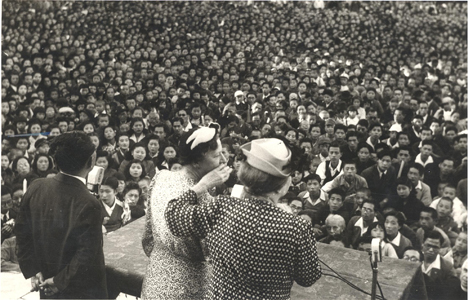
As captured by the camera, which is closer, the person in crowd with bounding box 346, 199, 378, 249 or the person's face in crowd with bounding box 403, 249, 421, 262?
the person's face in crowd with bounding box 403, 249, 421, 262

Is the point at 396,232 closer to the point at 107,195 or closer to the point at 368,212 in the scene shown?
the point at 368,212

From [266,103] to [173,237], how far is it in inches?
98.3

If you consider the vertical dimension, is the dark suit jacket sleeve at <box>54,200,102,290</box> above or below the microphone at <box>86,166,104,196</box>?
above

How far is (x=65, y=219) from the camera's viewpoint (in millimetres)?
1552

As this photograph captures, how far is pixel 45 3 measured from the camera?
2926 mm

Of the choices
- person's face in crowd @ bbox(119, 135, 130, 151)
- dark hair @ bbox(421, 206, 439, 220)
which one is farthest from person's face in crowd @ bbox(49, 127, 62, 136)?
dark hair @ bbox(421, 206, 439, 220)

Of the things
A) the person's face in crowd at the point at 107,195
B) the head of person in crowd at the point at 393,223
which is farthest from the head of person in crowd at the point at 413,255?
the person's face in crowd at the point at 107,195

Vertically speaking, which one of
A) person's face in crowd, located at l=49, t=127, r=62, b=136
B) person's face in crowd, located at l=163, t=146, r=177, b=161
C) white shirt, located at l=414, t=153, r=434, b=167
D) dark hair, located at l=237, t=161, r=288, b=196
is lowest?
white shirt, located at l=414, t=153, r=434, b=167

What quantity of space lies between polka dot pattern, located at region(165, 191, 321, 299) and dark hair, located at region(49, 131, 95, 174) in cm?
58

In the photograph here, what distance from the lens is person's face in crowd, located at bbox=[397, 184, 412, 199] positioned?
2.86 m

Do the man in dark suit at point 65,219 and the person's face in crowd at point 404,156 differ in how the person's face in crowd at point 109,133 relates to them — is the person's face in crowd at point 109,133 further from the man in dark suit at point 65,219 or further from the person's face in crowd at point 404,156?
the person's face in crowd at point 404,156

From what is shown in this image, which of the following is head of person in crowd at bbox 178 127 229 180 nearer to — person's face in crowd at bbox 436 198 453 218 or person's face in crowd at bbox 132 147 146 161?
person's face in crowd at bbox 132 147 146 161

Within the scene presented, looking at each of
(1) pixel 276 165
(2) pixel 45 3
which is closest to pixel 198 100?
(2) pixel 45 3

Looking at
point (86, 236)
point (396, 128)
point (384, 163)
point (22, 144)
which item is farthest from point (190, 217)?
point (396, 128)
